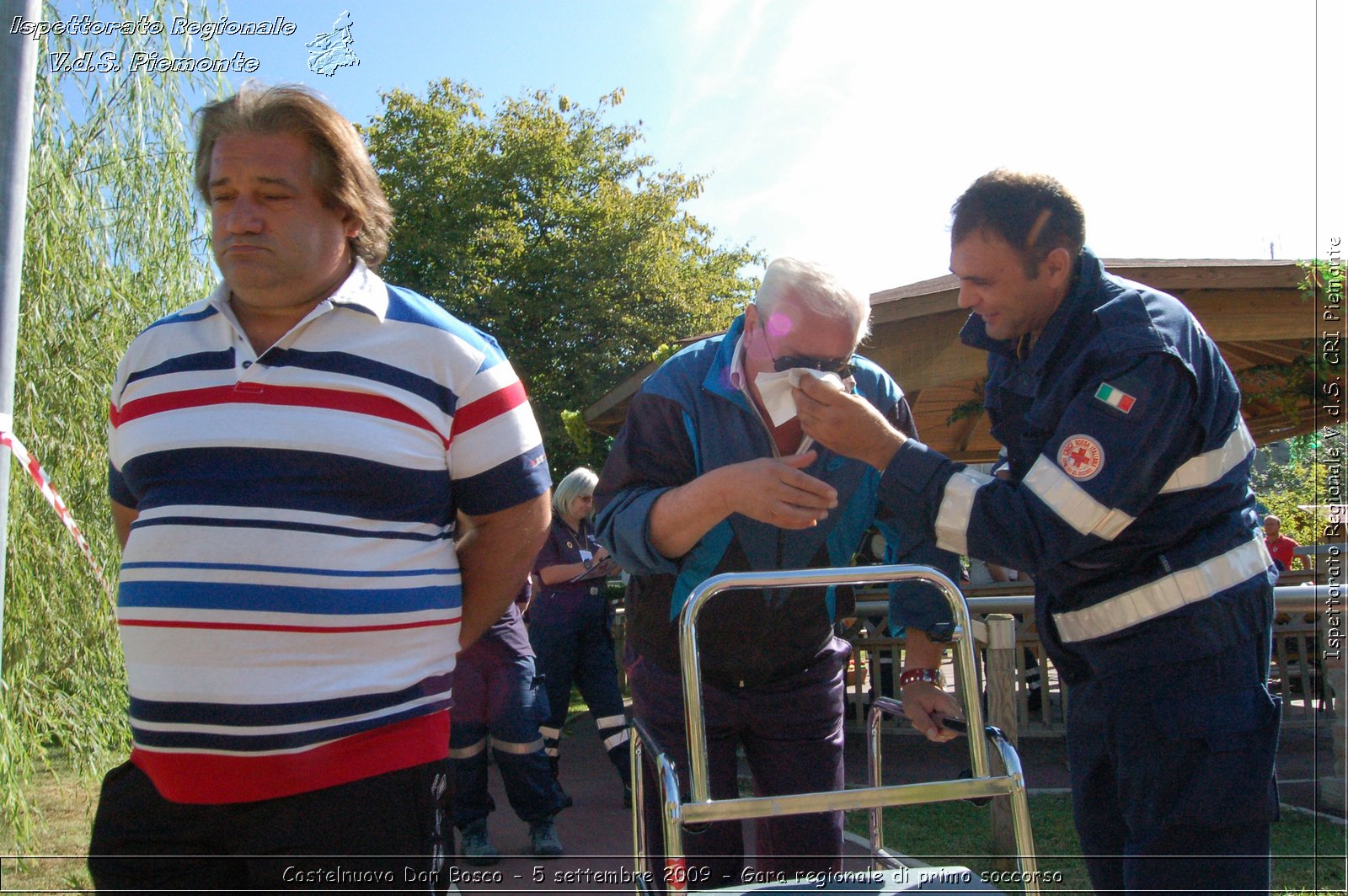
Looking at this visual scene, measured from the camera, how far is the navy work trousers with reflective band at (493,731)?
4820 millimetres

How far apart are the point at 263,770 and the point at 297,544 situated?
0.35 meters

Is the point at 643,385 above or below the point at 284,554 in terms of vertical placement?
above

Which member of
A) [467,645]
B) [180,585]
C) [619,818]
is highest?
[180,585]

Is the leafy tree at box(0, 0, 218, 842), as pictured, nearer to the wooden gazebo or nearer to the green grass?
the wooden gazebo

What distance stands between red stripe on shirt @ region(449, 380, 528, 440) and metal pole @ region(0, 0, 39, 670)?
1.78 m

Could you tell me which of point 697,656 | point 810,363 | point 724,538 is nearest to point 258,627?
point 697,656

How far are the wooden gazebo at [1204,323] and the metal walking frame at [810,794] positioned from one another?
446 centimetres

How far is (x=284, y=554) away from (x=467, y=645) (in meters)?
0.48

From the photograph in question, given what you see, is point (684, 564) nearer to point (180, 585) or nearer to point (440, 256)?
point (180, 585)

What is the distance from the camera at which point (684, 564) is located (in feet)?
7.44

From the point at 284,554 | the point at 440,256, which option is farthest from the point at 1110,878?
the point at 440,256

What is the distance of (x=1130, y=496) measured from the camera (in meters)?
1.81

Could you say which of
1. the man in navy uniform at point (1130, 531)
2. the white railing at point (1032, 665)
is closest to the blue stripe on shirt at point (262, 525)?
the man in navy uniform at point (1130, 531)

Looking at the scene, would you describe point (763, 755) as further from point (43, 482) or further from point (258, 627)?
point (43, 482)
